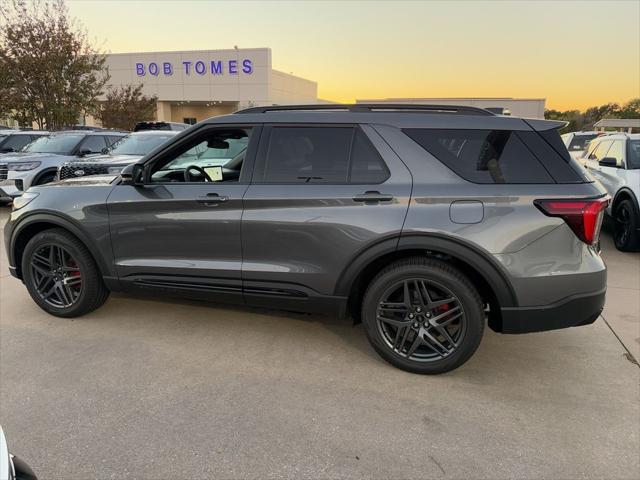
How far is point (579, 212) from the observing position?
277 cm

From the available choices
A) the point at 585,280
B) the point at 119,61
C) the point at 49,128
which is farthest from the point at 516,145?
the point at 119,61

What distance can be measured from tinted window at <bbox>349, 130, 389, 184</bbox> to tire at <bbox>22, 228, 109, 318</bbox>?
2.43 m

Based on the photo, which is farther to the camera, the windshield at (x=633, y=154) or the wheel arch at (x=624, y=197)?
the windshield at (x=633, y=154)

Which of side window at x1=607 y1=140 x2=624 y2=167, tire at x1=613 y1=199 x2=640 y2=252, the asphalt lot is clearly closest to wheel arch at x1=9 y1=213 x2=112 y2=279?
the asphalt lot

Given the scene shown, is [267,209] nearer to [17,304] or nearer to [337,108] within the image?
[337,108]

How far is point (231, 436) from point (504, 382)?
1881 mm

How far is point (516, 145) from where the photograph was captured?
9.62 ft

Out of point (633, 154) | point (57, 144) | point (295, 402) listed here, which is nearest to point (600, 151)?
point (633, 154)

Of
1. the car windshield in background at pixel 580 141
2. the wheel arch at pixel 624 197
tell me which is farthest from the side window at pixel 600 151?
the car windshield in background at pixel 580 141

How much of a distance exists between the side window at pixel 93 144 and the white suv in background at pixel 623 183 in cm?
1030

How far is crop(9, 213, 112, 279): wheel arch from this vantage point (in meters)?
3.81

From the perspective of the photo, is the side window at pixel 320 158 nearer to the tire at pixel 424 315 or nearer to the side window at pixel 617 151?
the tire at pixel 424 315

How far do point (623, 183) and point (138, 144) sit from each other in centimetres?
879

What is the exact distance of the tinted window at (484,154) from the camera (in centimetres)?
290
